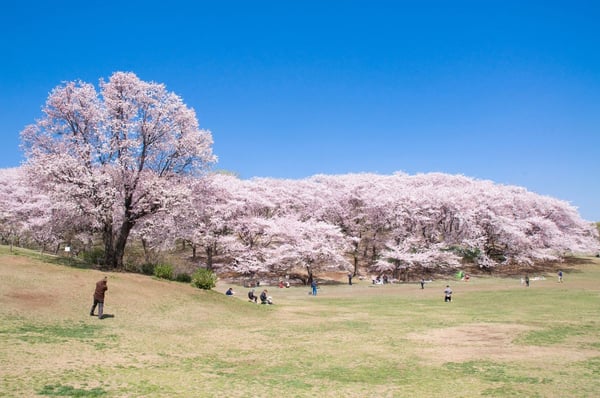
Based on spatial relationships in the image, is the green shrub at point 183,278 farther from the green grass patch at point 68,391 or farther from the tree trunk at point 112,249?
the green grass patch at point 68,391

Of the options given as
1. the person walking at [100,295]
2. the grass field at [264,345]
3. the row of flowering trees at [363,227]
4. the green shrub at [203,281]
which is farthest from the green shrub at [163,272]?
the row of flowering trees at [363,227]

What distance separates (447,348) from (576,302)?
22.2 metres

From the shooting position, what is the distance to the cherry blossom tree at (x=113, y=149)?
3494cm

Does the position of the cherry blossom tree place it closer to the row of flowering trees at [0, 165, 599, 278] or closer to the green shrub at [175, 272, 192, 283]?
the green shrub at [175, 272, 192, 283]

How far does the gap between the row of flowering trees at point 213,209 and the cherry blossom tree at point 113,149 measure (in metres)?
0.10

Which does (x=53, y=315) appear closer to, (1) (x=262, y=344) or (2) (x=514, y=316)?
(1) (x=262, y=344)

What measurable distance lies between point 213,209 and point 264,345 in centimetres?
4651

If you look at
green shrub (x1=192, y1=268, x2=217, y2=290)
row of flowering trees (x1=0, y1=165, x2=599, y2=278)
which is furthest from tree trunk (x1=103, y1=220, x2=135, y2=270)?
row of flowering trees (x1=0, y1=165, x2=599, y2=278)

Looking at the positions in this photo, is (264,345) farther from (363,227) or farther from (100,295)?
(363,227)

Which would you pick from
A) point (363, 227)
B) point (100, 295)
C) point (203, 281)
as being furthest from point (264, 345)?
point (363, 227)

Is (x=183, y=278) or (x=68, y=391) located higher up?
(x=183, y=278)

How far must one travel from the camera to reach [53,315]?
22.1 metres

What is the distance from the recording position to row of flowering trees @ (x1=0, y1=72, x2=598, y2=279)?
1447 inches

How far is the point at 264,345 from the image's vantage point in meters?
21.0
